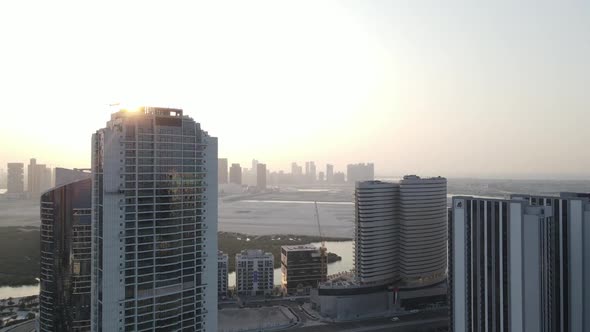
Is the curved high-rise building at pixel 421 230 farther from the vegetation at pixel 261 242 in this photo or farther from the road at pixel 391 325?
the vegetation at pixel 261 242

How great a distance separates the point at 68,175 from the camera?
10.3 metres

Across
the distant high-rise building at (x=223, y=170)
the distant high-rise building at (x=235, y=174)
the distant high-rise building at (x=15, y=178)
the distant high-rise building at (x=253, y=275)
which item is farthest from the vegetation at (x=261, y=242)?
the distant high-rise building at (x=235, y=174)

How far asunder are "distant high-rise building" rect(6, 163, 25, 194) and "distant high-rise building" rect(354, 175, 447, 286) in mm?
44346

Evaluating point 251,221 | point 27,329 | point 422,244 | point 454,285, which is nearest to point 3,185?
point 251,221

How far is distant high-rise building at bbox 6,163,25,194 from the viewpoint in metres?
47.1

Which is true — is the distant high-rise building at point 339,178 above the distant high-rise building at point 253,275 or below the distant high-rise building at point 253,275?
above

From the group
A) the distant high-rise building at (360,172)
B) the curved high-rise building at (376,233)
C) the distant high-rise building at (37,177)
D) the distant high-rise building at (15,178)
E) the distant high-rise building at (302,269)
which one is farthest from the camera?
the distant high-rise building at (360,172)

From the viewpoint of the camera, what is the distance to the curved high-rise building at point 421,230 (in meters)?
15.4

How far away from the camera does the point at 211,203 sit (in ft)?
27.8

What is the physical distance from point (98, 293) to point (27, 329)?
710 cm

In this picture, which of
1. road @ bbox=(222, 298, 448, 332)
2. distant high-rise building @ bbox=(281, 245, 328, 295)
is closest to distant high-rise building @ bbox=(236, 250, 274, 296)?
distant high-rise building @ bbox=(281, 245, 328, 295)

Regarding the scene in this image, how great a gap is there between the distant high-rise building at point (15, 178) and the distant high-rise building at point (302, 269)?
41.4 metres

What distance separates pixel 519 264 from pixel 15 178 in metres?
52.9

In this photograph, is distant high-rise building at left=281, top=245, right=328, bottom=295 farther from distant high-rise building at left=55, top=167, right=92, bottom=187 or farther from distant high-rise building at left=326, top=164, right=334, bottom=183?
distant high-rise building at left=326, top=164, right=334, bottom=183
